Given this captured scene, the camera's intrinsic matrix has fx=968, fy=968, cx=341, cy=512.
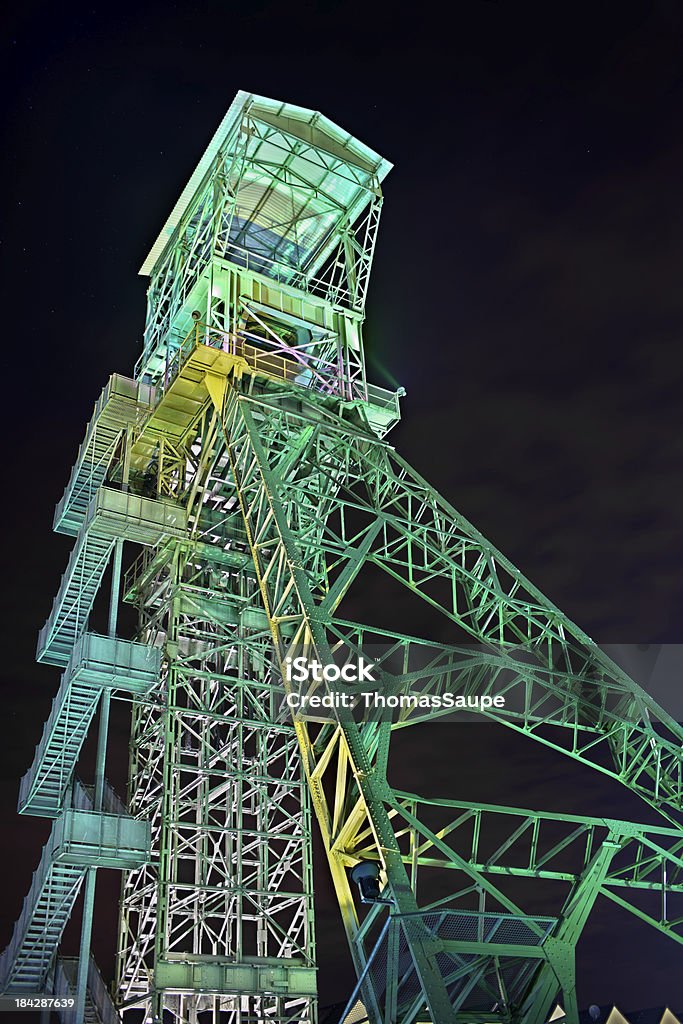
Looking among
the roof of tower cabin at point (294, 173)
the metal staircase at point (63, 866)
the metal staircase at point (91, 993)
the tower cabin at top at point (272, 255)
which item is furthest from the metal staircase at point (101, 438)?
the metal staircase at point (91, 993)

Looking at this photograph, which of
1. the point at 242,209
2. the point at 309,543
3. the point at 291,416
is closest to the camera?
the point at 309,543

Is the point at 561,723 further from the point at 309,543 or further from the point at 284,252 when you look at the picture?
the point at 284,252

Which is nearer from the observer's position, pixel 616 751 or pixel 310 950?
pixel 616 751

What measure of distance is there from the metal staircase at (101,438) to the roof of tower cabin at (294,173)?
5894 millimetres

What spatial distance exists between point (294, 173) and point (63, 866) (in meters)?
20.6

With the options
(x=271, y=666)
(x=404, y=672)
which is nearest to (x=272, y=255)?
(x=271, y=666)

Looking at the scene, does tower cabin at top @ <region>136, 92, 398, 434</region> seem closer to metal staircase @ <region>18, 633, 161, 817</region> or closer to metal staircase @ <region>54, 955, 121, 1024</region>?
metal staircase @ <region>18, 633, 161, 817</region>

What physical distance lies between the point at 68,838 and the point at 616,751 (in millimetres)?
12443

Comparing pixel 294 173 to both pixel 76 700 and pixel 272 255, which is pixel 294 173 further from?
pixel 76 700

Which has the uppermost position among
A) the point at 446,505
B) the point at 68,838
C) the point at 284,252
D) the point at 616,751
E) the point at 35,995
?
the point at 284,252

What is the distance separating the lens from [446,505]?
24.2m

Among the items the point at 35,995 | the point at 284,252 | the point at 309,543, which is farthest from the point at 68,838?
the point at 284,252

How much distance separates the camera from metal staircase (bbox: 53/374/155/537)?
95.3 feet

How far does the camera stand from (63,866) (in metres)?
22.6
